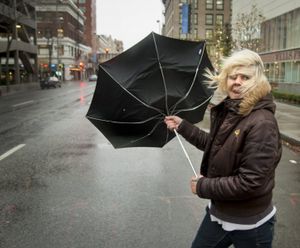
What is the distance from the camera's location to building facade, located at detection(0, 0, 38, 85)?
175 ft

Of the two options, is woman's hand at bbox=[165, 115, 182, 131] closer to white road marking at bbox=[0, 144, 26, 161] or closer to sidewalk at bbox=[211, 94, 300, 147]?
white road marking at bbox=[0, 144, 26, 161]

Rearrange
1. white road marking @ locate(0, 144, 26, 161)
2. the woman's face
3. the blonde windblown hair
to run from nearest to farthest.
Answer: the blonde windblown hair < the woman's face < white road marking @ locate(0, 144, 26, 161)

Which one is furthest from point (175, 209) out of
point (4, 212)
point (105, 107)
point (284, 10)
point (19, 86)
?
point (19, 86)

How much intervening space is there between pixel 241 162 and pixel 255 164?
9 centimetres

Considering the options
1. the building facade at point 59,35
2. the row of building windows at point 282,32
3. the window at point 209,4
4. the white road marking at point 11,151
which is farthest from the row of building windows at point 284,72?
the window at point 209,4

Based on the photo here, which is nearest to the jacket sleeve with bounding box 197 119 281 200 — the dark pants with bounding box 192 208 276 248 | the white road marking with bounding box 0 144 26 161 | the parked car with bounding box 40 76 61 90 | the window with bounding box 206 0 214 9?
the dark pants with bounding box 192 208 276 248

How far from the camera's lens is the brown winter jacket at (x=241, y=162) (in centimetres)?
235

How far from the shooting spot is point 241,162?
2.41m

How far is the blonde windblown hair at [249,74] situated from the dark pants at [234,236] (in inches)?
27.0

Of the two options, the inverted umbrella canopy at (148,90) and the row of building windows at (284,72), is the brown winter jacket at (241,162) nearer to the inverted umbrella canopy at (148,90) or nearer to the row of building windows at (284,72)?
the inverted umbrella canopy at (148,90)

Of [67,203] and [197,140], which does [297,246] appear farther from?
[67,203]

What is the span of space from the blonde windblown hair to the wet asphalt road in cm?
261

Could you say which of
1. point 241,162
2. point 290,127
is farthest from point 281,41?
point 241,162

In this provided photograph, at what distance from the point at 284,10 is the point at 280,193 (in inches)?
1286
